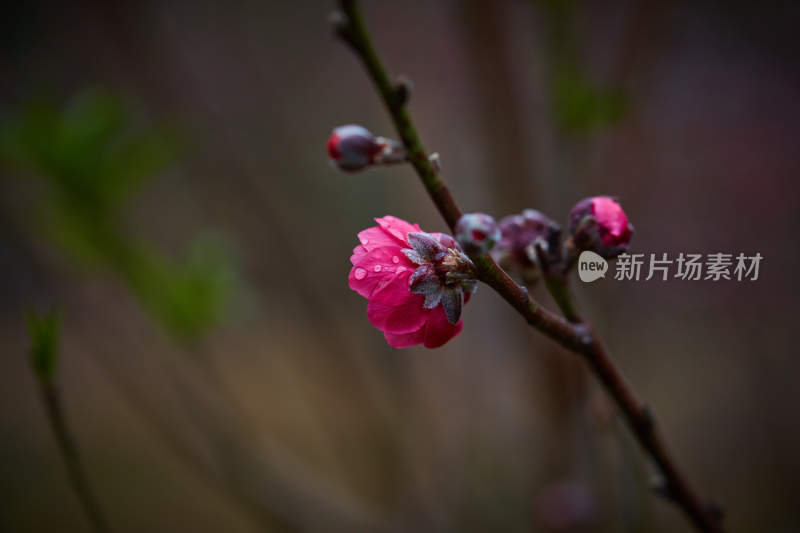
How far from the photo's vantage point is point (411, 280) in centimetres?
42

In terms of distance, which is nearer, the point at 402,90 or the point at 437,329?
the point at 402,90

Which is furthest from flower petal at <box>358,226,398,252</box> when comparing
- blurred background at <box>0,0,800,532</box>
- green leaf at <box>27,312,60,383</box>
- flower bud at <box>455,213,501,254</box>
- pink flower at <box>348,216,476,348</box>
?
blurred background at <box>0,0,800,532</box>

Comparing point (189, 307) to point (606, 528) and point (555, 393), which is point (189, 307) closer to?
point (555, 393)

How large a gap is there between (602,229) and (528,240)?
6 cm

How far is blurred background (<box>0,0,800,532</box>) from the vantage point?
1001 mm

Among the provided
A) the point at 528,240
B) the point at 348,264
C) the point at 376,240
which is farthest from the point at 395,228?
the point at 348,264

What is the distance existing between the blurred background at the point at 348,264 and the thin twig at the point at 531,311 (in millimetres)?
188

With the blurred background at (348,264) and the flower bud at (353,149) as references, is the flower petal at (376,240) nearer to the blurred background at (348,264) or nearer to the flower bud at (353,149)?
the flower bud at (353,149)

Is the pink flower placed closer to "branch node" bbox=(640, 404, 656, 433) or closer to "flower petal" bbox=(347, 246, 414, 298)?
"flower petal" bbox=(347, 246, 414, 298)

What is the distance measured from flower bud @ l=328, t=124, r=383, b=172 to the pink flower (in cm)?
6

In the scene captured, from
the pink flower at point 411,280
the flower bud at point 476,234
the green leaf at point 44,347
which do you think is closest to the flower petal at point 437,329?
the pink flower at point 411,280

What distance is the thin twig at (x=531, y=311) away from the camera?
0.32 metres

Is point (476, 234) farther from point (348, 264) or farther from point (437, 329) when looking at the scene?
point (348, 264)

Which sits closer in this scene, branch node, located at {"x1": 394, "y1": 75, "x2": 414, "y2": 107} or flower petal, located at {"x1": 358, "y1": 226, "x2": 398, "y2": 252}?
branch node, located at {"x1": 394, "y1": 75, "x2": 414, "y2": 107}
